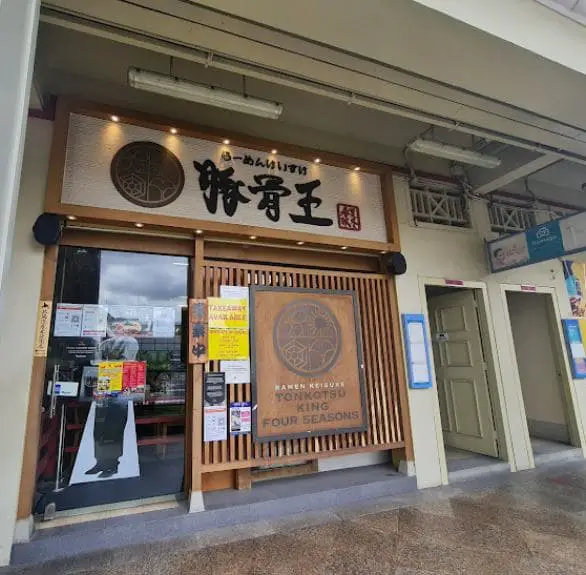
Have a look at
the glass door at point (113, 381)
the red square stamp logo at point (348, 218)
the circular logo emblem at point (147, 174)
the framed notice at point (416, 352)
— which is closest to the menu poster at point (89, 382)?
the glass door at point (113, 381)

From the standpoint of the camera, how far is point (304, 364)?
146 inches

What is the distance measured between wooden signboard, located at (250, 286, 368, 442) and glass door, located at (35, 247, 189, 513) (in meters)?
0.77

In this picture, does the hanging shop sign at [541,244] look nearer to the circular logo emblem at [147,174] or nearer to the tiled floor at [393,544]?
the tiled floor at [393,544]

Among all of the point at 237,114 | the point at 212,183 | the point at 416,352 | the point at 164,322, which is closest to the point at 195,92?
the point at 212,183

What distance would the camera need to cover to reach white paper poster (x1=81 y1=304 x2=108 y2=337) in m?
3.24

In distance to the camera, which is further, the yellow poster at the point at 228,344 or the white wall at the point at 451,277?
the white wall at the point at 451,277

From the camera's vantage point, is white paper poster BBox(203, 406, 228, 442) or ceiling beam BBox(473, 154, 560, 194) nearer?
white paper poster BBox(203, 406, 228, 442)

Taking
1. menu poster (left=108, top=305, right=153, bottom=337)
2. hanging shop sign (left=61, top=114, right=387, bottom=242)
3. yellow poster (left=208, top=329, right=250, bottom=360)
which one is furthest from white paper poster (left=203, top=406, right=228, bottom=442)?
hanging shop sign (left=61, top=114, right=387, bottom=242)

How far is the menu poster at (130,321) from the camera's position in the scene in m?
3.36

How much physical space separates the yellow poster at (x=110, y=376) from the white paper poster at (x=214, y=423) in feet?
2.75

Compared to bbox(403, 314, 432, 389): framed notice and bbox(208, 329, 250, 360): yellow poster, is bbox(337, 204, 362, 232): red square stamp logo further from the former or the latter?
bbox(208, 329, 250, 360): yellow poster

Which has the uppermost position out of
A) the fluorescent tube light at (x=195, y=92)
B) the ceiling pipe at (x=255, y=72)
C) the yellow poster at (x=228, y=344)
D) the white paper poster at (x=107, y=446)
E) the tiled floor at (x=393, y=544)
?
the ceiling pipe at (x=255, y=72)

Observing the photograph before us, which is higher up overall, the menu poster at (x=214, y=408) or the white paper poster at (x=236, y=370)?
the white paper poster at (x=236, y=370)

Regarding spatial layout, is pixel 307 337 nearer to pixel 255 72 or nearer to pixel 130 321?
pixel 130 321
